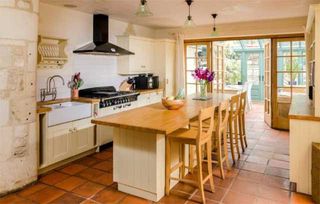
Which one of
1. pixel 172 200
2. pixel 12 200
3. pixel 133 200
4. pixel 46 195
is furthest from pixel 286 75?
pixel 12 200

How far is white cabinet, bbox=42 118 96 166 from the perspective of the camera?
3376mm

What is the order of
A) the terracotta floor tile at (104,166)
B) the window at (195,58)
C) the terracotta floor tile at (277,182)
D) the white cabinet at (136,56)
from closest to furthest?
the terracotta floor tile at (277,182)
the terracotta floor tile at (104,166)
the white cabinet at (136,56)
the window at (195,58)

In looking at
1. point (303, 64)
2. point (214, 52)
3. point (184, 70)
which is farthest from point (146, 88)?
point (303, 64)

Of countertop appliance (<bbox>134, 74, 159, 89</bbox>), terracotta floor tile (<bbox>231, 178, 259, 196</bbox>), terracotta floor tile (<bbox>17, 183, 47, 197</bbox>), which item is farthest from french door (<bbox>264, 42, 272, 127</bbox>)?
terracotta floor tile (<bbox>17, 183, 47, 197</bbox>)

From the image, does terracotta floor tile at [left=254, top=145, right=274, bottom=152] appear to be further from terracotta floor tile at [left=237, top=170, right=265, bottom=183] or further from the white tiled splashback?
the white tiled splashback

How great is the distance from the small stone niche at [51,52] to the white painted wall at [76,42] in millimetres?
77

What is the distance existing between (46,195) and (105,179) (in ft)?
2.26

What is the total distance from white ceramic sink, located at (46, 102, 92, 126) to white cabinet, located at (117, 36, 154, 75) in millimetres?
1694

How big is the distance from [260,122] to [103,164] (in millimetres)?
4296

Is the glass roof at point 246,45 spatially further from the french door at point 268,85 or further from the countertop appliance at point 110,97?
the countertop appliance at point 110,97

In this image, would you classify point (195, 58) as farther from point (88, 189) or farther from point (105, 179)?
point (88, 189)

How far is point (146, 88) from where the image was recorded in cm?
588

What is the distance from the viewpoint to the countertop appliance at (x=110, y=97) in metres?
4.33

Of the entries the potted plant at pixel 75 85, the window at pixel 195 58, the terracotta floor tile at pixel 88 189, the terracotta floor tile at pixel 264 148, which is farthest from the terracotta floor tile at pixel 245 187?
the window at pixel 195 58
